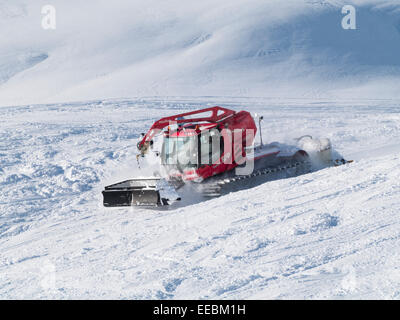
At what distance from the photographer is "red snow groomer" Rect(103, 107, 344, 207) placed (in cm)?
822

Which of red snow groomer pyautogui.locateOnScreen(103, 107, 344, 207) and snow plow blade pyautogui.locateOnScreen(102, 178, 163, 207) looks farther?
red snow groomer pyautogui.locateOnScreen(103, 107, 344, 207)

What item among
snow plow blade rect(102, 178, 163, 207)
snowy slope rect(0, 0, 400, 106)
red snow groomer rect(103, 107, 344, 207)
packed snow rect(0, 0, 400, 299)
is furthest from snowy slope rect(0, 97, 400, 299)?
snowy slope rect(0, 0, 400, 106)

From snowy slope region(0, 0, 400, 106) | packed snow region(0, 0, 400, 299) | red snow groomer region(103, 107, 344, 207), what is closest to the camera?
packed snow region(0, 0, 400, 299)

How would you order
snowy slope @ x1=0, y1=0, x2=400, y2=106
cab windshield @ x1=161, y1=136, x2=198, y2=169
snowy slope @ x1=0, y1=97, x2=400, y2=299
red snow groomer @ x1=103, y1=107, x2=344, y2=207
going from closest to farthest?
snowy slope @ x1=0, y1=97, x2=400, y2=299 < red snow groomer @ x1=103, y1=107, x2=344, y2=207 < cab windshield @ x1=161, y1=136, x2=198, y2=169 < snowy slope @ x1=0, y1=0, x2=400, y2=106

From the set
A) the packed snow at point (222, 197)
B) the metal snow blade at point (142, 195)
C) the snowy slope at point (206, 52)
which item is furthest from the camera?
the snowy slope at point (206, 52)

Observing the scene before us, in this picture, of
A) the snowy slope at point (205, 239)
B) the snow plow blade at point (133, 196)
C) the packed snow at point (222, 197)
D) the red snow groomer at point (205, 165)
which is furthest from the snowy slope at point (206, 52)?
the snow plow blade at point (133, 196)

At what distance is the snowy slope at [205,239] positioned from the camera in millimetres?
4309

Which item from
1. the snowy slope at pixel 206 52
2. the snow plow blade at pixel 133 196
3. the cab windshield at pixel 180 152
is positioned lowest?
the snow plow blade at pixel 133 196

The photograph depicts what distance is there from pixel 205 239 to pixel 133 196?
2861 millimetres

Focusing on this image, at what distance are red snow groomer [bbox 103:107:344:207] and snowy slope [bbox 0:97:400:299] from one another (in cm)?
39

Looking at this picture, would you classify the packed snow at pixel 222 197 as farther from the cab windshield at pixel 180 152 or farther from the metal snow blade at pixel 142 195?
the cab windshield at pixel 180 152

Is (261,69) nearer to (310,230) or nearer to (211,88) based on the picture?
(211,88)

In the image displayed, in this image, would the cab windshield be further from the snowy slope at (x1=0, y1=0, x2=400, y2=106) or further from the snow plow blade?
the snowy slope at (x1=0, y1=0, x2=400, y2=106)

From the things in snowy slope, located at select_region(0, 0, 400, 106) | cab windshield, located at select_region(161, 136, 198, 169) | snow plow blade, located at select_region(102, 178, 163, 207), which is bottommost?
snow plow blade, located at select_region(102, 178, 163, 207)
